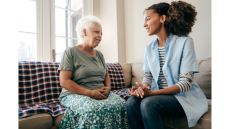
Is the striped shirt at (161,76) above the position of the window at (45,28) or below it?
below

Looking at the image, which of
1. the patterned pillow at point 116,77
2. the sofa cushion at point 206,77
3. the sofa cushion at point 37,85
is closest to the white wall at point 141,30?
the sofa cushion at point 206,77

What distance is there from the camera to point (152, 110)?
87cm

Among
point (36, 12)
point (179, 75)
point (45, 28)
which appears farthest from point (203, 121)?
point (36, 12)

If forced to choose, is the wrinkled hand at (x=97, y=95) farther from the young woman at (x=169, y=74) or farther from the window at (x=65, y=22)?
the window at (x=65, y=22)

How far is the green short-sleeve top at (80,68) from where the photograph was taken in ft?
3.99

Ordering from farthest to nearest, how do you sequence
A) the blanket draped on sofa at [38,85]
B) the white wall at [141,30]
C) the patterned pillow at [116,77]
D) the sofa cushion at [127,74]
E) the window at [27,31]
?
the window at [27,31]
the sofa cushion at [127,74]
the patterned pillow at [116,77]
the white wall at [141,30]
the blanket draped on sofa at [38,85]

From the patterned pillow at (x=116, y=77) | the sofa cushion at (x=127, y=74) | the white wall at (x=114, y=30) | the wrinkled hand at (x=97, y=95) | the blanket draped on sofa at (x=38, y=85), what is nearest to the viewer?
the wrinkled hand at (x=97, y=95)

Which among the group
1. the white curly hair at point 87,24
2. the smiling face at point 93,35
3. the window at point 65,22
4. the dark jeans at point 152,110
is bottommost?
the dark jeans at point 152,110

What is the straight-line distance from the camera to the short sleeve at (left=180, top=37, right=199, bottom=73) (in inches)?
37.3

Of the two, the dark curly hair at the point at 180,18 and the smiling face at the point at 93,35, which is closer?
the dark curly hair at the point at 180,18

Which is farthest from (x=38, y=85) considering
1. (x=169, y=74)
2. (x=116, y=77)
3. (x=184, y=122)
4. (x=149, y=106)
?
(x=184, y=122)

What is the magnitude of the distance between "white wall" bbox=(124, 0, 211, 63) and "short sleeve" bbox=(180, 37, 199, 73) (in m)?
0.77

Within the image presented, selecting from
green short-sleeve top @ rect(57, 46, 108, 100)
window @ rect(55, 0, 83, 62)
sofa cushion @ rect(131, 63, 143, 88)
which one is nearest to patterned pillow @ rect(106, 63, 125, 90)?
sofa cushion @ rect(131, 63, 143, 88)

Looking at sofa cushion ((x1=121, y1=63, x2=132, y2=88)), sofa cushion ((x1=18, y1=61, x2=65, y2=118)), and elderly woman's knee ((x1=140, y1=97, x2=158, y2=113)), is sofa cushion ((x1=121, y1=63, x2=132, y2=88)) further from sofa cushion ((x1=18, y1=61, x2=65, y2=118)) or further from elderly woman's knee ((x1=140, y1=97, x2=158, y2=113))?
elderly woman's knee ((x1=140, y1=97, x2=158, y2=113))
